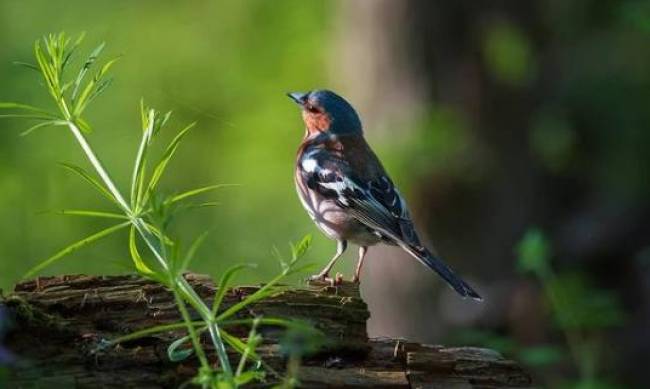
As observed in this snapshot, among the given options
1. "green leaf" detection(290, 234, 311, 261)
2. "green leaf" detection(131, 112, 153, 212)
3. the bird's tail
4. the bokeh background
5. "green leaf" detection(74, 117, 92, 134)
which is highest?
the bokeh background

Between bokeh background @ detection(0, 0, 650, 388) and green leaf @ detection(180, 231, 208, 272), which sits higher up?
bokeh background @ detection(0, 0, 650, 388)

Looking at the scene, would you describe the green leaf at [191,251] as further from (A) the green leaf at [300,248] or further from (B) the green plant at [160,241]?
(A) the green leaf at [300,248]

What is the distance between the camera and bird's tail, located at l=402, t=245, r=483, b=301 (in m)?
6.40

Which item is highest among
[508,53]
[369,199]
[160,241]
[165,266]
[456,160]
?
[508,53]

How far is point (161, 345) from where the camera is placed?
4.43m

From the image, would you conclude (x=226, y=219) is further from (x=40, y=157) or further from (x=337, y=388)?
(x=337, y=388)

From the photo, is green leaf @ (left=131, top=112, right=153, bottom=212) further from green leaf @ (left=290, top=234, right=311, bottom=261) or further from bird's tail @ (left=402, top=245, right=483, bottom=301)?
bird's tail @ (left=402, top=245, right=483, bottom=301)

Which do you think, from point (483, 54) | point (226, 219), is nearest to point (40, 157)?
point (226, 219)

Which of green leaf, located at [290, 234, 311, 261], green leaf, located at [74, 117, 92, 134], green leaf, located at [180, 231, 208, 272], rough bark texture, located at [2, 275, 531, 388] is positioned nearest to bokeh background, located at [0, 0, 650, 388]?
rough bark texture, located at [2, 275, 531, 388]

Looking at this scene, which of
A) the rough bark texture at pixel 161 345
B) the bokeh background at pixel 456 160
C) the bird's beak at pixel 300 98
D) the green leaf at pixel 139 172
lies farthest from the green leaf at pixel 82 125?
the bokeh background at pixel 456 160

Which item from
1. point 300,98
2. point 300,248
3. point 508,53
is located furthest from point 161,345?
point 508,53

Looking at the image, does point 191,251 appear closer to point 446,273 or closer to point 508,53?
point 446,273

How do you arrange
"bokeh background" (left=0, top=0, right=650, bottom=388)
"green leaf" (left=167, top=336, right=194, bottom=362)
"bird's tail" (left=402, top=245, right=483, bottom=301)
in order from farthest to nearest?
"bokeh background" (left=0, top=0, right=650, bottom=388) < "bird's tail" (left=402, top=245, right=483, bottom=301) < "green leaf" (left=167, top=336, right=194, bottom=362)

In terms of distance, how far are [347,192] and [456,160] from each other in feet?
16.7
